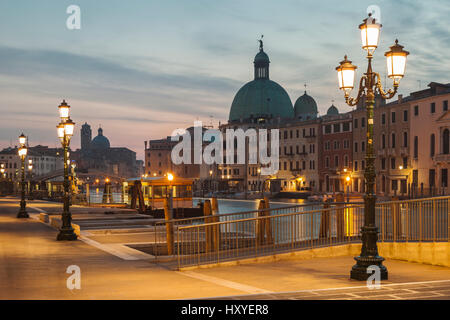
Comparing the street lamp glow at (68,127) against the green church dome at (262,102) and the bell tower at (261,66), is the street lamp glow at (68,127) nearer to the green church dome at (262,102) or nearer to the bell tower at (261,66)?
the green church dome at (262,102)

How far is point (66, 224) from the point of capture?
64.2 feet

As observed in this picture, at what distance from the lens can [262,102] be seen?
120 meters

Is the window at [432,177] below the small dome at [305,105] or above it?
below

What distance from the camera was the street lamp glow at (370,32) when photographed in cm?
1054

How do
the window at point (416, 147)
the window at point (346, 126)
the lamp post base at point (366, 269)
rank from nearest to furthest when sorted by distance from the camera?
the lamp post base at point (366, 269) < the window at point (416, 147) < the window at point (346, 126)

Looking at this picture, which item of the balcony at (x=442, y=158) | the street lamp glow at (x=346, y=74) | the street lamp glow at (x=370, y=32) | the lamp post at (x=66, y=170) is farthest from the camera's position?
the balcony at (x=442, y=158)

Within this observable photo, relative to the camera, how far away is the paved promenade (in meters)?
8.98

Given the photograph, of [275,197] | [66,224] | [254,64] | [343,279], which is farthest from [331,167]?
[343,279]

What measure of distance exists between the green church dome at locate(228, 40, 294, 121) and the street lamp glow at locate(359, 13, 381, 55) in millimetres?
107549

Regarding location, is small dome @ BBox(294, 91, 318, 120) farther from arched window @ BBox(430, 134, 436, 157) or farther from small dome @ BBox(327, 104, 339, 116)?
arched window @ BBox(430, 134, 436, 157)

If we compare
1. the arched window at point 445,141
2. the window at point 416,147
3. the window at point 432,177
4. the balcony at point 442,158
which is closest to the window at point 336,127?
the window at point 416,147

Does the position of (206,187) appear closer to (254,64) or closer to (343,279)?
(254,64)

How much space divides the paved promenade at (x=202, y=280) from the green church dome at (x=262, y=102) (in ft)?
346
